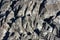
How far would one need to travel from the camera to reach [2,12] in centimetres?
7544

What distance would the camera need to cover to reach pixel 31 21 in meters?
68.8

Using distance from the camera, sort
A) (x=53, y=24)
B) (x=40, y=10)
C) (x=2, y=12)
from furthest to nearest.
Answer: (x=2, y=12)
(x=40, y=10)
(x=53, y=24)

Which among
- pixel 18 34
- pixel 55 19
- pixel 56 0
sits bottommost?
pixel 18 34

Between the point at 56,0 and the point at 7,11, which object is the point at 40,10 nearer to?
the point at 56,0

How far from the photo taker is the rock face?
65.7 metres

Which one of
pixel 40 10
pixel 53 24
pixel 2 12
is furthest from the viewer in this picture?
pixel 2 12

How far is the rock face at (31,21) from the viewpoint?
216 ft

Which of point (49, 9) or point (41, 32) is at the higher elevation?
point (49, 9)

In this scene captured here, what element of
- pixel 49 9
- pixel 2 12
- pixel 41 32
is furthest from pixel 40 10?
pixel 2 12

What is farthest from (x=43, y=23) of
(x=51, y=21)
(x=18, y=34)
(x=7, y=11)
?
(x=7, y=11)

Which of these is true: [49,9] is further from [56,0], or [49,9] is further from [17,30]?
[17,30]

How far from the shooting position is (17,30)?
69.2m

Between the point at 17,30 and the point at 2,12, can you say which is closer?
the point at 17,30

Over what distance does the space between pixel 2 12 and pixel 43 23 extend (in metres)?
15.3
